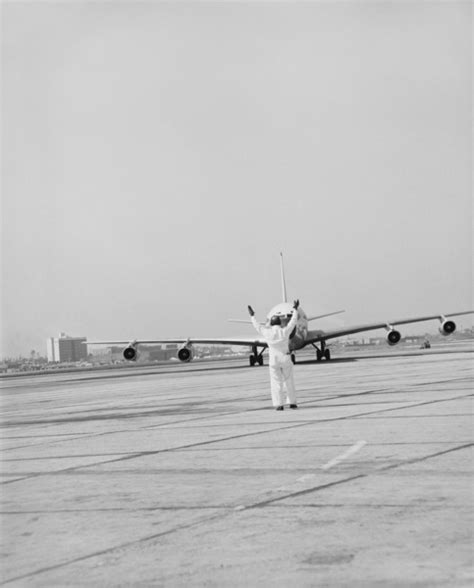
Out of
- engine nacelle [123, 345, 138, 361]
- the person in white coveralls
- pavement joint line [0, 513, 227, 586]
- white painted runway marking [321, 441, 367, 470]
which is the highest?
engine nacelle [123, 345, 138, 361]

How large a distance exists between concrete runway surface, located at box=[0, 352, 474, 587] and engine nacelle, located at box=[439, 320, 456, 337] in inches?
1436

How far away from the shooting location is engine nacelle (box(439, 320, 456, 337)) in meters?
49.8

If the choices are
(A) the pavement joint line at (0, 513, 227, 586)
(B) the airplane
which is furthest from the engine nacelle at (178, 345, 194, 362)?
(A) the pavement joint line at (0, 513, 227, 586)

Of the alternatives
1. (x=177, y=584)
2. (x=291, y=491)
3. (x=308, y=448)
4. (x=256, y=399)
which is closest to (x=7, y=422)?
(x=256, y=399)

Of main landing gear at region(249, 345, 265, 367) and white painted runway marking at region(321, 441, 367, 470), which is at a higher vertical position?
main landing gear at region(249, 345, 265, 367)

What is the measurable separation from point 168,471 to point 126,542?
315 centimetres

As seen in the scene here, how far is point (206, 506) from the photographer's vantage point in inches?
275

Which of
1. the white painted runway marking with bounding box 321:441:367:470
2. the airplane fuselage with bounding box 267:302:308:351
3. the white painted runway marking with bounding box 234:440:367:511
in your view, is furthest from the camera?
the airplane fuselage with bounding box 267:302:308:351

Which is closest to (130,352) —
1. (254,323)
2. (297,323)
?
(297,323)

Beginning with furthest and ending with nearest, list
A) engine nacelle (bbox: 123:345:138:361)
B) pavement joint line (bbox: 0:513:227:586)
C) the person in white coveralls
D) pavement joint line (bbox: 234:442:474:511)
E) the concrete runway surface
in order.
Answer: engine nacelle (bbox: 123:345:138:361) → the person in white coveralls → pavement joint line (bbox: 234:442:474:511) → pavement joint line (bbox: 0:513:227:586) → the concrete runway surface

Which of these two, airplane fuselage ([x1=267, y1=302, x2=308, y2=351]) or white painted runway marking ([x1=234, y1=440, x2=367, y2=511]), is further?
airplane fuselage ([x1=267, y1=302, x2=308, y2=351])

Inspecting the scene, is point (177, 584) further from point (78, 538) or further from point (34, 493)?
point (34, 493)

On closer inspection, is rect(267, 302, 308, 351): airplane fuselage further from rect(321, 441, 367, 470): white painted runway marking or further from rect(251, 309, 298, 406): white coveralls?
rect(321, 441, 367, 470): white painted runway marking

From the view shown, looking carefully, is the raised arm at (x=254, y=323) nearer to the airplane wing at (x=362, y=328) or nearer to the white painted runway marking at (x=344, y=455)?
the white painted runway marking at (x=344, y=455)
